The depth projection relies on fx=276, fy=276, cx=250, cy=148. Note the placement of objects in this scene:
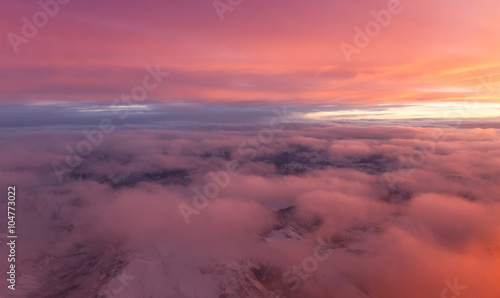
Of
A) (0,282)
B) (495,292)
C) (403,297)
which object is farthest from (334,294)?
(0,282)

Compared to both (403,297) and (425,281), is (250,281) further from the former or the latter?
(425,281)

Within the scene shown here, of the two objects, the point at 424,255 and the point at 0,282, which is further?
the point at 424,255

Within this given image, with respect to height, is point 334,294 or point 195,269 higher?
point 195,269

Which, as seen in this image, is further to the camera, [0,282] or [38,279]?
[38,279]

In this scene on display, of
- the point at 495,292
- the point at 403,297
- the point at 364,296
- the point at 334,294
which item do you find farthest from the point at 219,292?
the point at 495,292

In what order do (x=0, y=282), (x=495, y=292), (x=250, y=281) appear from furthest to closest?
1. (x=250, y=281)
2. (x=0, y=282)
3. (x=495, y=292)

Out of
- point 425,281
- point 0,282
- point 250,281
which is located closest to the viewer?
point 0,282

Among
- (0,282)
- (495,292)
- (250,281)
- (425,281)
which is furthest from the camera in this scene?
(250,281)

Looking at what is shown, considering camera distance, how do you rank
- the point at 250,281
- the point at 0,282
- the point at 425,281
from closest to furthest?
1. the point at 0,282
2. the point at 425,281
3. the point at 250,281

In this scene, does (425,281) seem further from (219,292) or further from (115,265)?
(115,265)

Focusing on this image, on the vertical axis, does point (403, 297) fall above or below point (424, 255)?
below
